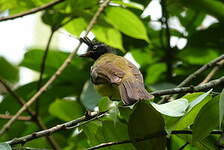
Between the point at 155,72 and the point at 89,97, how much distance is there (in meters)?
0.56

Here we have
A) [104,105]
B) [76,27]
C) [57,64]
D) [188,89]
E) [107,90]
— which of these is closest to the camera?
[104,105]

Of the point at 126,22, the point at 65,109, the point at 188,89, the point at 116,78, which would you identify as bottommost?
the point at 65,109

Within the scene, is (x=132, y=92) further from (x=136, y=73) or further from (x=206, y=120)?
(x=206, y=120)

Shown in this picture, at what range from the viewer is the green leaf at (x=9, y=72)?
360 centimetres

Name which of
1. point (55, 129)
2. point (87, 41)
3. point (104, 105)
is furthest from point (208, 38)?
point (55, 129)

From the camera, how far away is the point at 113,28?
10.7 ft

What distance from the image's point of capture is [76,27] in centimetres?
340

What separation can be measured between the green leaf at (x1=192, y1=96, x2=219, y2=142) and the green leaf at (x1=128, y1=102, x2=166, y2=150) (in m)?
0.12

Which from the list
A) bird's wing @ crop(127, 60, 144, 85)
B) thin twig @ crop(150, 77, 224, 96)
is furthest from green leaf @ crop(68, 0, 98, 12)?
thin twig @ crop(150, 77, 224, 96)

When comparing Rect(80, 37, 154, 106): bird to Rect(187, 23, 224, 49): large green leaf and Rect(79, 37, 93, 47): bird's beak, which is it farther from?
Rect(187, 23, 224, 49): large green leaf

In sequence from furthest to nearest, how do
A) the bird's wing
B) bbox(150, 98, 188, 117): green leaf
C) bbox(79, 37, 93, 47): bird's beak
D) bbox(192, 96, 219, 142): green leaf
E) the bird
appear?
bbox(79, 37, 93, 47): bird's beak, the bird's wing, the bird, bbox(192, 96, 219, 142): green leaf, bbox(150, 98, 188, 117): green leaf

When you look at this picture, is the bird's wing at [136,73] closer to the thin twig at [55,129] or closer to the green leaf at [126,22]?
the green leaf at [126,22]

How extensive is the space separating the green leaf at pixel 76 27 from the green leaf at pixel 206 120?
1652mm

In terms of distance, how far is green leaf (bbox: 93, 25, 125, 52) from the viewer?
10.7 ft
